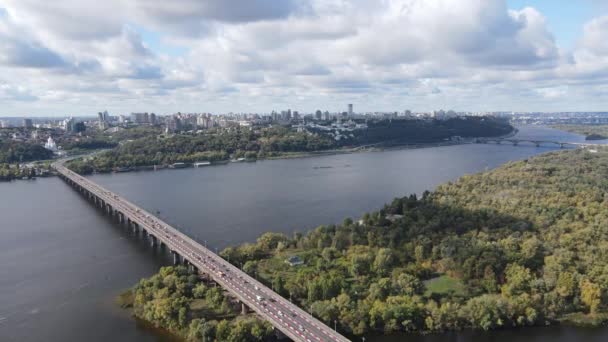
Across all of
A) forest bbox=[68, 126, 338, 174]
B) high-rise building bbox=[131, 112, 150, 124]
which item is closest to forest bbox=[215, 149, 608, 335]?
forest bbox=[68, 126, 338, 174]

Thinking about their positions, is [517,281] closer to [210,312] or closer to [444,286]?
[444,286]

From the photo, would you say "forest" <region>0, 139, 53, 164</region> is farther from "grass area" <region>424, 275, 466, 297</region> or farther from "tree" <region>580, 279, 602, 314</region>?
"tree" <region>580, 279, 602, 314</region>

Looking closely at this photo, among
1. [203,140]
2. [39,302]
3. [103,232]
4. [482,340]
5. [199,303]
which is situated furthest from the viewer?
[203,140]

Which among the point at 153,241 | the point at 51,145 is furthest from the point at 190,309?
the point at 51,145

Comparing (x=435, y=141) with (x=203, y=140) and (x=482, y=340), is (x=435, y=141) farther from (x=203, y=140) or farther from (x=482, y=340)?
(x=482, y=340)

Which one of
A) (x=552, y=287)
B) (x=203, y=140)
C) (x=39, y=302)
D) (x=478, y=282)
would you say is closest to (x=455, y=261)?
(x=478, y=282)

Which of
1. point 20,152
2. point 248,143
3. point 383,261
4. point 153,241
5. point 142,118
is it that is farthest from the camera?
point 142,118
